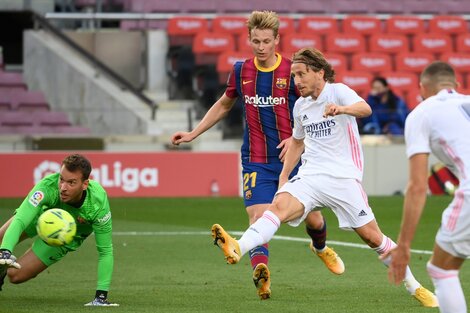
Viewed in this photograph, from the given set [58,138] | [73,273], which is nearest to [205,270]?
[73,273]

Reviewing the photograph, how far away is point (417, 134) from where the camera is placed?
6512mm

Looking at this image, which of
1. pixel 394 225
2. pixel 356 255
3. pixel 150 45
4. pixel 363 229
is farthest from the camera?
pixel 150 45

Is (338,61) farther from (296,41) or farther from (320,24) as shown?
(320,24)

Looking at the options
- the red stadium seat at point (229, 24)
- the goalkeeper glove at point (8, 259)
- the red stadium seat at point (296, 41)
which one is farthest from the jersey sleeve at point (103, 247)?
the red stadium seat at point (229, 24)

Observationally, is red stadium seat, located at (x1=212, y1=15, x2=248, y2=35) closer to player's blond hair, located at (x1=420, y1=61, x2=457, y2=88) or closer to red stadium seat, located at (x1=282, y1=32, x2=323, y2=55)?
red stadium seat, located at (x1=282, y1=32, x2=323, y2=55)

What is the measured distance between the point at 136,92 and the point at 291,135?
14.7 meters

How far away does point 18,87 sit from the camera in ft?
82.2

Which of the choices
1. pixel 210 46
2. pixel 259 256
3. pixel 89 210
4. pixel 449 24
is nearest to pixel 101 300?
pixel 89 210

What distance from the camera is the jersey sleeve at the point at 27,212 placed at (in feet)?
28.7

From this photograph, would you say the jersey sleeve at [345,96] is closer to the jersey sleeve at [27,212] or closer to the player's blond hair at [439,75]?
the player's blond hair at [439,75]

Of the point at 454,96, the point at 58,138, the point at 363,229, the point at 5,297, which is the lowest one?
the point at 58,138

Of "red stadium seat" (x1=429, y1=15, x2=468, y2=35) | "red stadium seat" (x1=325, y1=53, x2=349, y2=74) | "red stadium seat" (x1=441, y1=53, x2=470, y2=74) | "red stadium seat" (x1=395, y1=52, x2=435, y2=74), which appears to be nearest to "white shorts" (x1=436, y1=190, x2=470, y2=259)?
"red stadium seat" (x1=325, y1=53, x2=349, y2=74)

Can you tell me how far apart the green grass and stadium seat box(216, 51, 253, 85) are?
7884 mm

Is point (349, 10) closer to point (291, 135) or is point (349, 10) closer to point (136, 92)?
point (136, 92)
